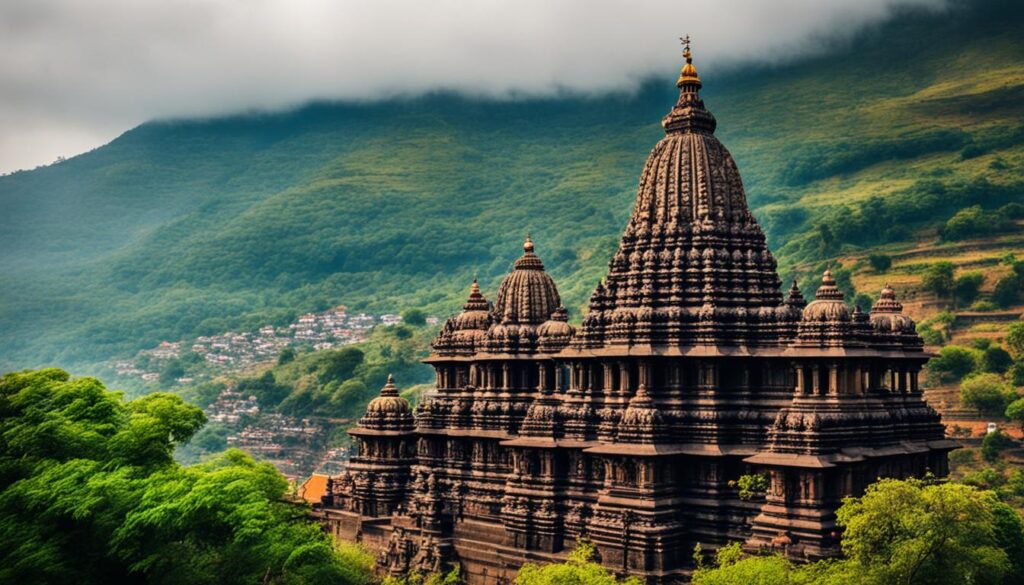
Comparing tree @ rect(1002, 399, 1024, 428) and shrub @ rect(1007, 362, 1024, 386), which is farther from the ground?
shrub @ rect(1007, 362, 1024, 386)

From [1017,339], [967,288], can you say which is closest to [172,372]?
[967,288]

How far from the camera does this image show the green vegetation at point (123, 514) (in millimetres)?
35125

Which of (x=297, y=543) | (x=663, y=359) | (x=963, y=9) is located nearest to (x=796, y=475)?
(x=663, y=359)

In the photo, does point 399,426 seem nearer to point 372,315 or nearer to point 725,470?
point 725,470

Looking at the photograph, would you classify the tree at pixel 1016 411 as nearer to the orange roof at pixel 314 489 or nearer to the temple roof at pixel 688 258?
the temple roof at pixel 688 258

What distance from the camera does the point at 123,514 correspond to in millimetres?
36031

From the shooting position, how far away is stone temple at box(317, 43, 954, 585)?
34.6 meters

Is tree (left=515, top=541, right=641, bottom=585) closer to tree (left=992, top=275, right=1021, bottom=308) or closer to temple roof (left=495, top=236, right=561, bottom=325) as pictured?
temple roof (left=495, top=236, right=561, bottom=325)

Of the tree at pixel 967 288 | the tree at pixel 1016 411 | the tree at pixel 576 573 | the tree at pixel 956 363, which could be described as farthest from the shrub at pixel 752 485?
the tree at pixel 967 288

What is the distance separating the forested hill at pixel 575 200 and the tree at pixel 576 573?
210 ft

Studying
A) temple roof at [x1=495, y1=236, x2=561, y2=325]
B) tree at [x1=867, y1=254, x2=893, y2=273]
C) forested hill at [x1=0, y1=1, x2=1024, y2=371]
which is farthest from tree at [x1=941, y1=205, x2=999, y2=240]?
temple roof at [x1=495, y1=236, x2=561, y2=325]

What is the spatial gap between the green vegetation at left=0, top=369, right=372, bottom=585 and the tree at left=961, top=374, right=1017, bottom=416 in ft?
120

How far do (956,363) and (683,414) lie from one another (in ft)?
117

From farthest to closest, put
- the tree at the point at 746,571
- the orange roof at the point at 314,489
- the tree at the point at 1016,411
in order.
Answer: the tree at the point at 1016,411 → the orange roof at the point at 314,489 → the tree at the point at 746,571
